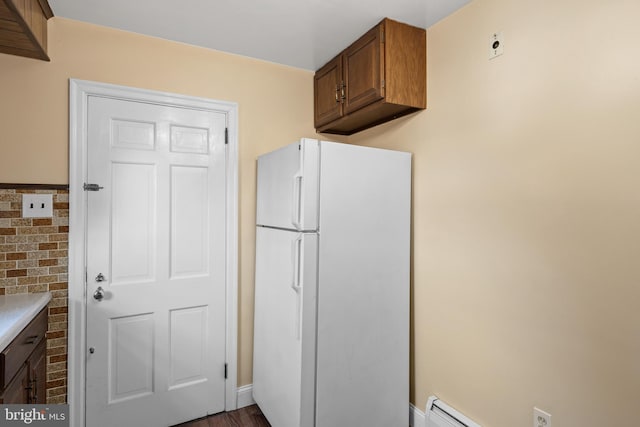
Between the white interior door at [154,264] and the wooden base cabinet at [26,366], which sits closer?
the wooden base cabinet at [26,366]

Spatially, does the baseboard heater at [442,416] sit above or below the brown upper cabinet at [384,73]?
below

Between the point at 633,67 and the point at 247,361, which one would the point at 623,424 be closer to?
the point at 633,67

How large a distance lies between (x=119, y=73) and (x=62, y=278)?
1224 millimetres

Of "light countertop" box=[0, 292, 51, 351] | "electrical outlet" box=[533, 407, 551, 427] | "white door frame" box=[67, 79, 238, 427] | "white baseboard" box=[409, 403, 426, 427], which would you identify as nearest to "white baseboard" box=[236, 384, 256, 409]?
"white door frame" box=[67, 79, 238, 427]

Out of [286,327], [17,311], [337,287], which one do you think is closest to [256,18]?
[337,287]

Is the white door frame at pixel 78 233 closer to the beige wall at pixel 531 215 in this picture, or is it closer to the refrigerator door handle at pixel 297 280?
the refrigerator door handle at pixel 297 280

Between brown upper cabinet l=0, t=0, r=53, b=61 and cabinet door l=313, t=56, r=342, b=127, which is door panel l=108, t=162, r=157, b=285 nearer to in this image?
brown upper cabinet l=0, t=0, r=53, b=61

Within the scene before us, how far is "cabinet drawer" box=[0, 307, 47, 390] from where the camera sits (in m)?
1.23

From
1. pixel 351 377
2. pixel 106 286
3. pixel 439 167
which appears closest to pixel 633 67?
pixel 439 167

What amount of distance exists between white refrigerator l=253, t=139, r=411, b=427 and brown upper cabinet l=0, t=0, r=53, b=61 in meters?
1.28

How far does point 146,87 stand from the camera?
2109mm

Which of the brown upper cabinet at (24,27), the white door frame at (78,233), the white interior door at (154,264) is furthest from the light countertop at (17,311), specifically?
the brown upper cabinet at (24,27)

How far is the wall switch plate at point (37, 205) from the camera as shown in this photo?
182cm

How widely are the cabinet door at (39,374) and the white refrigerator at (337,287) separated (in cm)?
114
